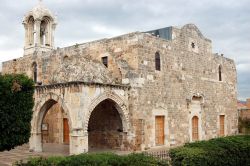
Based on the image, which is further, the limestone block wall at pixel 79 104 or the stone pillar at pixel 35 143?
the stone pillar at pixel 35 143

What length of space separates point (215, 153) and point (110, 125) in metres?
8.42

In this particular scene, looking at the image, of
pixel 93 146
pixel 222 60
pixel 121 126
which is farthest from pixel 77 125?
pixel 222 60

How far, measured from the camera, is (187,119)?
20.6m

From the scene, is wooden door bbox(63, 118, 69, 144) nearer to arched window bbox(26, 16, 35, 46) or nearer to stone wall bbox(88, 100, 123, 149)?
stone wall bbox(88, 100, 123, 149)

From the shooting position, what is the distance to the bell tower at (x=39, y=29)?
2366cm

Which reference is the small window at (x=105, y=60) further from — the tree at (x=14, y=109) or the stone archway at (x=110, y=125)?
the tree at (x=14, y=109)

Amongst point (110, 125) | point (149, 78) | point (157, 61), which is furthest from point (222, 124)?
point (110, 125)

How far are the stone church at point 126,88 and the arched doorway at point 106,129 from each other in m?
0.05

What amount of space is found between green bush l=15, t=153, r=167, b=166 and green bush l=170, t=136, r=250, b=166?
143cm

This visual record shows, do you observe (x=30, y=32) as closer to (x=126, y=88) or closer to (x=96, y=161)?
(x=126, y=88)

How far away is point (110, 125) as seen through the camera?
18469mm

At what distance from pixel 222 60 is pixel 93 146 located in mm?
11702

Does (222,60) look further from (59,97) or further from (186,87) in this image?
(59,97)

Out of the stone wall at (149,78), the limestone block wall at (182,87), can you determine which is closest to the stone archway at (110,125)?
the stone wall at (149,78)
